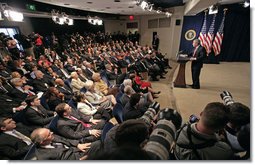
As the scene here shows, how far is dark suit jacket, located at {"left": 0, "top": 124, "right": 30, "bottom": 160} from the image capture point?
5.77 feet

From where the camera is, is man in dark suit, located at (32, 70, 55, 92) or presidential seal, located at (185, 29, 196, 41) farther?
presidential seal, located at (185, 29, 196, 41)

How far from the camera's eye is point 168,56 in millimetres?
10289

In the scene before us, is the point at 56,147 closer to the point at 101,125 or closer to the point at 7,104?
the point at 101,125

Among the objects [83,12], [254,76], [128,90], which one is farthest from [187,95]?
[83,12]

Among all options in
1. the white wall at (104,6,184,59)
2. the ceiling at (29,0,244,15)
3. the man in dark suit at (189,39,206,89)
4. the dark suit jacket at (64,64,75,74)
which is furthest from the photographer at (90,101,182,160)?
the white wall at (104,6,184,59)

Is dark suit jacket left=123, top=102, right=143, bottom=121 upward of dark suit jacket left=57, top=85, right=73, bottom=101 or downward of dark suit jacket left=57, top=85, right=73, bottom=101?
upward

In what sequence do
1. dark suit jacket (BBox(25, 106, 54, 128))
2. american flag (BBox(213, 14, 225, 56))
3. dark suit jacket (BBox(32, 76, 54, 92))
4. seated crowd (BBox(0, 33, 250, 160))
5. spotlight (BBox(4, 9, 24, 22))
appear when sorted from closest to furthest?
seated crowd (BBox(0, 33, 250, 160)) < dark suit jacket (BBox(25, 106, 54, 128)) < dark suit jacket (BBox(32, 76, 54, 92)) < spotlight (BBox(4, 9, 24, 22)) < american flag (BBox(213, 14, 225, 56))

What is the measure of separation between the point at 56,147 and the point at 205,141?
60.3 inches

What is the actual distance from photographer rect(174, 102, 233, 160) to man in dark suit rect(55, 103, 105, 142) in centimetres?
135

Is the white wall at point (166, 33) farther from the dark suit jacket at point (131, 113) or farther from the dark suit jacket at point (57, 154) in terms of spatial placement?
the dark suit jacket at point (57, 154)

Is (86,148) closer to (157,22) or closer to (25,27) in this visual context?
(25,27)

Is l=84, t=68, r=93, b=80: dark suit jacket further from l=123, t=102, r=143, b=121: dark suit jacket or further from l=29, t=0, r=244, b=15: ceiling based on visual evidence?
l=123, t=102, r=143, b=121: dark suit jacket

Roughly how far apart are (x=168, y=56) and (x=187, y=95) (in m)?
6.52

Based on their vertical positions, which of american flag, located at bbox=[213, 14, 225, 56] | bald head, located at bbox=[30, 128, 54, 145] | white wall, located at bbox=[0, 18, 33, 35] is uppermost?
white wall, located at bbox=[0, 18, 33, 35]
